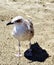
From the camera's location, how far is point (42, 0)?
11633 mm

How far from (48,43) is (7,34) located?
131 cm

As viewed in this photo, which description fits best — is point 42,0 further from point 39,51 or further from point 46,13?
point 39,51

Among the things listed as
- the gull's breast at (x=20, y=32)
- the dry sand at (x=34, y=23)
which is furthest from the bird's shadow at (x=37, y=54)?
the gull's breast at (x=20, y=32)

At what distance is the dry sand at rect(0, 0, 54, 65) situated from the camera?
727 cm

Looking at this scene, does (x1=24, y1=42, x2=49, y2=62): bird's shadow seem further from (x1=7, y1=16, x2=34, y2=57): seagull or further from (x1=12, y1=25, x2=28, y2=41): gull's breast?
(x1=12, y1=25, x2=28, y2=41): gull's breast

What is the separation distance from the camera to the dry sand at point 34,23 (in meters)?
7.27

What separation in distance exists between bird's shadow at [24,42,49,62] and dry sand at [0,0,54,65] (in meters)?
0.08

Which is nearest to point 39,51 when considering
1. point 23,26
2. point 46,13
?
point 23,26

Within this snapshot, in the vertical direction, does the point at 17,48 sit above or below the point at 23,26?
below

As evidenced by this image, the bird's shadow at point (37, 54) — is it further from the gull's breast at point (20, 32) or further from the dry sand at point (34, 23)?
the gull's breast at point (20, 32)

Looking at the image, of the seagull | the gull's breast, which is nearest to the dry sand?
the seagull

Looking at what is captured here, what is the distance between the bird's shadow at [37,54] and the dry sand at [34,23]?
0.08m

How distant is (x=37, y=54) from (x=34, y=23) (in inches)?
81.2

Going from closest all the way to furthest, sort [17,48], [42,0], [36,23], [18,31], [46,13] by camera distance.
Answer: [18,31]
[17,48]
[36,23]
[46,13]
[42,0]
